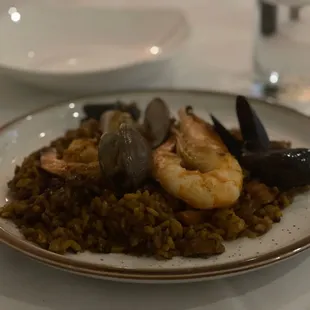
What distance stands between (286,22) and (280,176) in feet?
2.23

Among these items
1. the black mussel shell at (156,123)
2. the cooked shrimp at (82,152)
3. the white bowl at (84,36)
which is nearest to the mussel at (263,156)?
the black mussel shell at (156,123)

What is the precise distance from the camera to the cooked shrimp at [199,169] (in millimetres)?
965

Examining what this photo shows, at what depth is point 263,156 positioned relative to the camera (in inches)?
41.9

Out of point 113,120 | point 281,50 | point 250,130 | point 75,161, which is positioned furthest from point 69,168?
point 281,50

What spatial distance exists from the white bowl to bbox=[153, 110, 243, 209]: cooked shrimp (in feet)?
1.90

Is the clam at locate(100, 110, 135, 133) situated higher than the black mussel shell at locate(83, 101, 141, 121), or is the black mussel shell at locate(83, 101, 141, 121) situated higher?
the black mussel shell at locate(83, 101, 141, 121)

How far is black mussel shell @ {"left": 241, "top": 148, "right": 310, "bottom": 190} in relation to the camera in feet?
3.43

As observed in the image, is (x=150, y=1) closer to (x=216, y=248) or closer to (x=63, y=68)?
(x=63, y=68)

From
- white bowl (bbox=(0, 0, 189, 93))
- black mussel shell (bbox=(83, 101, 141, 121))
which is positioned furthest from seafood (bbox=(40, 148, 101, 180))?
white bowl (bbox=(0, 0, 189, 93))

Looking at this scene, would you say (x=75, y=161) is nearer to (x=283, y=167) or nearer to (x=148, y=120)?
(x=148, y=120)

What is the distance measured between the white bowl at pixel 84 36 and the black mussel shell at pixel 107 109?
0.37 meters

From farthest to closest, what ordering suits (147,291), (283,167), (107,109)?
(107,109), (283,167), (147,291)

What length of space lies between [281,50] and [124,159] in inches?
29.2

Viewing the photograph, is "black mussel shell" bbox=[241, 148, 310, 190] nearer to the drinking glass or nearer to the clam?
the clam
